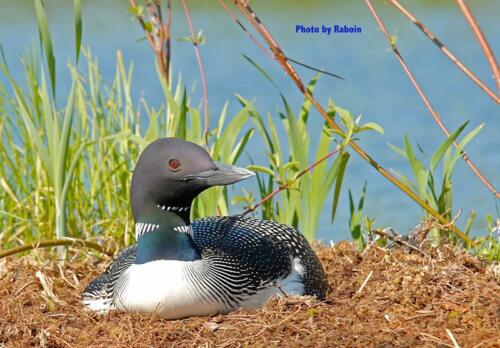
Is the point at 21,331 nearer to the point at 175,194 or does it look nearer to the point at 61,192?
the point at 175,194

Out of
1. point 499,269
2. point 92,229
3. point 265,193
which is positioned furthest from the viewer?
point 92,229

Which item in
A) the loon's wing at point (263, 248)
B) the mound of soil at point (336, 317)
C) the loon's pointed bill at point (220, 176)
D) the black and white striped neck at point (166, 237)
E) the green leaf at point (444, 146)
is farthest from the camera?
the green leaf at point (444, 146)

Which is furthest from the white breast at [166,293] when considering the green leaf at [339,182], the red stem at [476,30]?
the red stem at [476,30]

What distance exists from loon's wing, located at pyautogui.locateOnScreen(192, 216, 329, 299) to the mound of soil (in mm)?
138

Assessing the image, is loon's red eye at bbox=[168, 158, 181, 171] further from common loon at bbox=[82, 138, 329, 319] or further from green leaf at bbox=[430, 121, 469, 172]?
green leaf at bbox=[430, 121, 469, 172]

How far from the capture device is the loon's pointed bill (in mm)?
3971

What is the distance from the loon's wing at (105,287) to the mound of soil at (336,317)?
0.21ft

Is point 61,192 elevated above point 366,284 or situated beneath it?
elevated above

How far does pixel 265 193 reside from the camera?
564 cm

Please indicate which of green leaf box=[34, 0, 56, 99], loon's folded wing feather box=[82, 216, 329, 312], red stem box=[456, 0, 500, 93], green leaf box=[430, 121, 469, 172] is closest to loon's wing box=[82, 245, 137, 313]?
loon's folded wing feather box=[82, 216, 329, 312]

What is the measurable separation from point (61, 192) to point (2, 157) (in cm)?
117

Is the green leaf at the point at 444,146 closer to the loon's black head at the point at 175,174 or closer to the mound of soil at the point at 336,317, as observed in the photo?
the mound of soil at the point at 336,317

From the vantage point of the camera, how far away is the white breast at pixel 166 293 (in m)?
4.00

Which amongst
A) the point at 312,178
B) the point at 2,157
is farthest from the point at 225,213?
the point at 2,157
